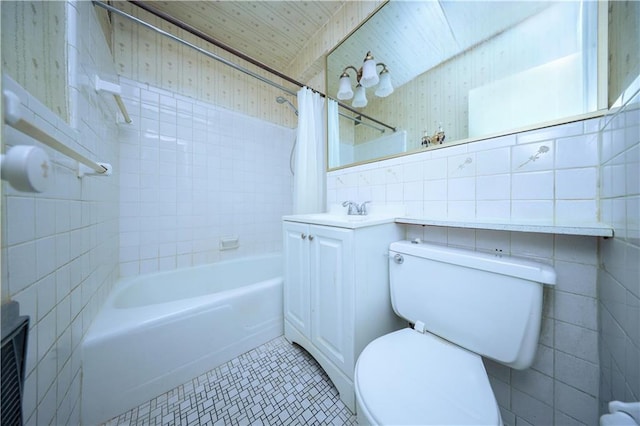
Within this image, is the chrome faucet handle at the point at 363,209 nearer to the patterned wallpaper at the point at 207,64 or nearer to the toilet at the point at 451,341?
the toilet at the point at 451,341

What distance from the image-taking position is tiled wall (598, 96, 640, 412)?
0.42 m

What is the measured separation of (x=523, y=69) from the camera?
0.83 meters

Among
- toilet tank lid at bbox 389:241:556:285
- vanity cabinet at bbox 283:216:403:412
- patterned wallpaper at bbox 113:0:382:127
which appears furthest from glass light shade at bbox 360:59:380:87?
toilet tank lid at bbox 389:241:556:285

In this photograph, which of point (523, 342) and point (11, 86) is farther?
point (523, 342)

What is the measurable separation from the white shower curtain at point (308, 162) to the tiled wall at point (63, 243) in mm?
1113

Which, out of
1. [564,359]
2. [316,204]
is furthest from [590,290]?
[316,204]

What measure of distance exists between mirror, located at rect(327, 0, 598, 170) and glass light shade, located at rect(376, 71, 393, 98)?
27 millimetres

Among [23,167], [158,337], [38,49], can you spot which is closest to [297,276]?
[158,337]

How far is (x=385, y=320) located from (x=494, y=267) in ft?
1.72

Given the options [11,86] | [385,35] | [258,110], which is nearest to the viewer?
[11,86]

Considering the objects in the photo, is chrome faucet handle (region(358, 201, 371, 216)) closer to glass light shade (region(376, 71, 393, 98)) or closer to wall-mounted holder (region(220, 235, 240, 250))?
glass light shade (region(376, 71, 393, 98))

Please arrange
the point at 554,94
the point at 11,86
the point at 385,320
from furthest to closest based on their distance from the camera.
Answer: the point at 385,320 < the point at 554,94 < the point at 11,86

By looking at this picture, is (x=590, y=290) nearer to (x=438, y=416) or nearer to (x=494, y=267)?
(x=494, y=267)

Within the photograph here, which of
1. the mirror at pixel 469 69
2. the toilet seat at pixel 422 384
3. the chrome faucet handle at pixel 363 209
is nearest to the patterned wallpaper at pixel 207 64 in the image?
the mirror at pixel 469 69
